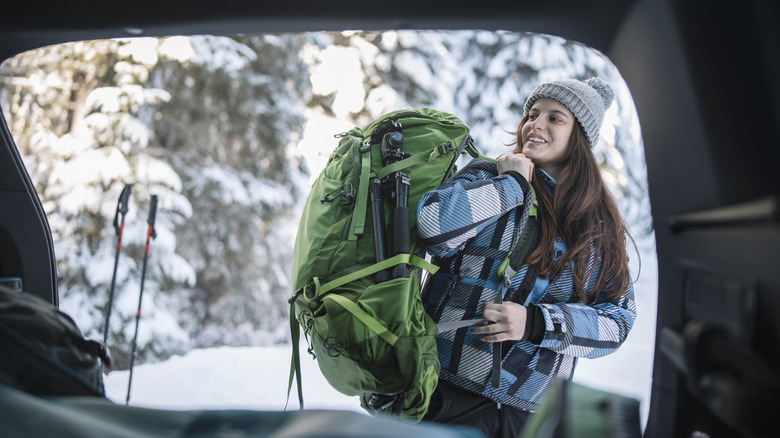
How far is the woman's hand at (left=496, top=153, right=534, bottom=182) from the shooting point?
2.07 meters

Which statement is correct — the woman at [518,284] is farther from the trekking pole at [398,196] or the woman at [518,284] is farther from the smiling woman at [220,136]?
the smiling woman at [220,136]

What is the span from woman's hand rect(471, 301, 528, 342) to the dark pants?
27 cm

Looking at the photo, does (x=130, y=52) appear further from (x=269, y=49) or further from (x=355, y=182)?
(x=355, y=182)

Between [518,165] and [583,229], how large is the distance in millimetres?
365

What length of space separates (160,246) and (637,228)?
753 centimetres

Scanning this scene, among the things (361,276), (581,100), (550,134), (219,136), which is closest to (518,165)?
(550,134)

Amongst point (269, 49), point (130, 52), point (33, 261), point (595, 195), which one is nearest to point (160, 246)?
point (130, 52)

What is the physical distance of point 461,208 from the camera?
1899 mm

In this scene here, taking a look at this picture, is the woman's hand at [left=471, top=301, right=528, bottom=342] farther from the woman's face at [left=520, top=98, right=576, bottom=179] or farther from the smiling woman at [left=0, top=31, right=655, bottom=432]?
the smiling woman at [left=0, top=31, right=655, bottom=432]

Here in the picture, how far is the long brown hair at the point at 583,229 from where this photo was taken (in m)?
2.02

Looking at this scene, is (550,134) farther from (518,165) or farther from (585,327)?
(585,327)

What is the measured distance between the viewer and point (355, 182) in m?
2.08

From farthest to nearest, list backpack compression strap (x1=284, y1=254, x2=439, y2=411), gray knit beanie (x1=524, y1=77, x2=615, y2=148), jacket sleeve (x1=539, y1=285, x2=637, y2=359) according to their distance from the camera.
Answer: gray knit beanie (x1=524, y1=77, x2=615, y2=148)
jacket sleeve (x1=539, y1=285, x2=637, y2=359)
backpack compression strap (x1=284, y1=254, x2=439, y2=411)

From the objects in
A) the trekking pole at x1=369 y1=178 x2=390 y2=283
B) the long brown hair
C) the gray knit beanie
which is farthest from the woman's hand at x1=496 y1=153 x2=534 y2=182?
the trekking pole at x1=369 y1=178 x2=390 y2=283
